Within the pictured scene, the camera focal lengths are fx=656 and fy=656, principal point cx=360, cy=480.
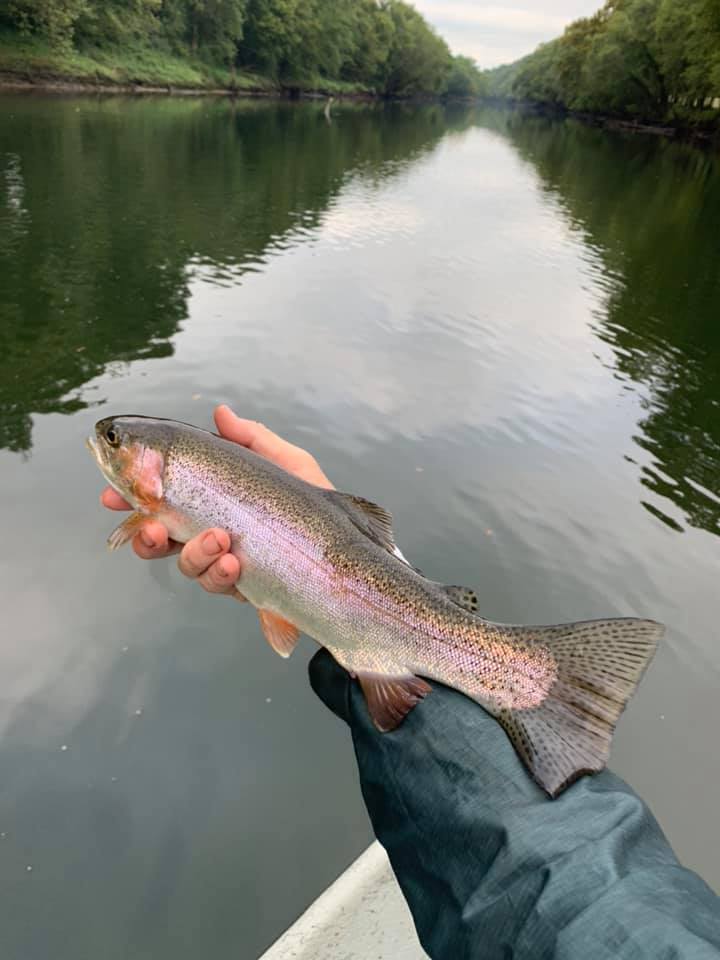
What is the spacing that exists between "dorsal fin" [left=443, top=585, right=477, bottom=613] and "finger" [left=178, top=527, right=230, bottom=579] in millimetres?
1070

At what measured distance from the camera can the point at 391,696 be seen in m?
2.73

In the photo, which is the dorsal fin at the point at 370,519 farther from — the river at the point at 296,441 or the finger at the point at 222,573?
the river at the point at 296,441

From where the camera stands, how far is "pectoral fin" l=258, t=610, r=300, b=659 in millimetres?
3245

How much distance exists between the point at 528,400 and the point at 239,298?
8.14 meters

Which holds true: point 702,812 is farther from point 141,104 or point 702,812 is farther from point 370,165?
point 141,104

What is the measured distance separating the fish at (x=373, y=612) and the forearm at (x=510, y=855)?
10 centimetres

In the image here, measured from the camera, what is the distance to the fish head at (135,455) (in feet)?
10.9

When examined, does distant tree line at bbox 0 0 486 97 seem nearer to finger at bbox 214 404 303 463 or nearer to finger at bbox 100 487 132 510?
finger at bbox 214 404 303 463

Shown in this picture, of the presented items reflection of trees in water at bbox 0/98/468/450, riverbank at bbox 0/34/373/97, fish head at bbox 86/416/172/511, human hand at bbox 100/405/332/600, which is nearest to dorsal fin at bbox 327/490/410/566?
human hand at bbox 100/405/332/600

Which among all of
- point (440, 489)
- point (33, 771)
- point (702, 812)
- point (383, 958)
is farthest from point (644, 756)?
point (33, 771)

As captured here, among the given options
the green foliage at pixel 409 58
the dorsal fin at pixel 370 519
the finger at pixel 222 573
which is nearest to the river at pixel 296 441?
the finger at pixel 222 573

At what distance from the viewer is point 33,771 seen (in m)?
5.39

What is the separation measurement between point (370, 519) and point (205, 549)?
81cm

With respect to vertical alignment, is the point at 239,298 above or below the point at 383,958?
below
